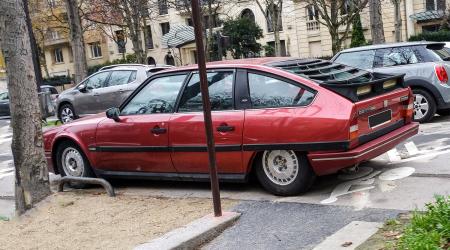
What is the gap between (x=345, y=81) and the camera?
6207 millimetres

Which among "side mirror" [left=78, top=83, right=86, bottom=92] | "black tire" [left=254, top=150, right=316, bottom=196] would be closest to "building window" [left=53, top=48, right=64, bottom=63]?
"side mirror" [left=78, top=83, right=86, bottom=92]

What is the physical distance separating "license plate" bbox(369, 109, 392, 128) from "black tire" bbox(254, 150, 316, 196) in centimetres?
87

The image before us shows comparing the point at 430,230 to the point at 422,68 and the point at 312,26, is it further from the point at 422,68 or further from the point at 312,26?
the point at 312,26

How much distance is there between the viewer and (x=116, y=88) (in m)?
15.9

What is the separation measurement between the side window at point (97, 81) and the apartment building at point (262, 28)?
19.8 meters

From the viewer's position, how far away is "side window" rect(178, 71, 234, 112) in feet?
21.9

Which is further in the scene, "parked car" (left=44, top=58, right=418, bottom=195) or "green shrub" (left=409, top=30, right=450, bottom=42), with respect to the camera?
"green shrub" (left=409, top=30, right=450, bottom=42)

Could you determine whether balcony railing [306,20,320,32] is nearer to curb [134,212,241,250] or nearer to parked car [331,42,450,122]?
parked car [331,42,450,122]

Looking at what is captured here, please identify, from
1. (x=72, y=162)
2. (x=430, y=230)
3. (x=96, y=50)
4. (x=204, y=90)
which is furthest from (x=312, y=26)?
(x=430, y=230)

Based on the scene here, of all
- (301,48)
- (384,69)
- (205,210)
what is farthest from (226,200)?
(301,48)

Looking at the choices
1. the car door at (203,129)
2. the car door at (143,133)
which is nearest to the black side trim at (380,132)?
the car door at (203,129)

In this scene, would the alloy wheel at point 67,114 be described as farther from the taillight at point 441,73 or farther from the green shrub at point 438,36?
the green shrub at point 438,36

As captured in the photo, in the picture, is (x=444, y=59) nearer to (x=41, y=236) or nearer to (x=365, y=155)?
(x=365, y=155)

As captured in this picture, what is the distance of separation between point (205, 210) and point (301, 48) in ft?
145
